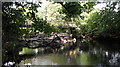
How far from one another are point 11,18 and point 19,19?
0.35 ft

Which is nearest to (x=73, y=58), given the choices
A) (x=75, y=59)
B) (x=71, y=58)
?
(x=71, y=58)

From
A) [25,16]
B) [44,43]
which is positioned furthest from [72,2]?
[44,43]

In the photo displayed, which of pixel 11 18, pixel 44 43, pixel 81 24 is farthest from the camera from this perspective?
pixel 81 24

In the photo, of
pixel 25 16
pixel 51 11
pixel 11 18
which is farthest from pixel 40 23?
pixel 51 11

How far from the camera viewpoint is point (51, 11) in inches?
716

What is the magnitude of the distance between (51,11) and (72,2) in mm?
16171

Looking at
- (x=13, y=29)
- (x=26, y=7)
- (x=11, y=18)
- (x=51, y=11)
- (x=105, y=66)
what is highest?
(x=51, y=11)

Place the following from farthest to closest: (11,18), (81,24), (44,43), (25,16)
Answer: (81,24), (44,43), (25,16), (11,18)

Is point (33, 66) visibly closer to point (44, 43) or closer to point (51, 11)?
point (44, 43)

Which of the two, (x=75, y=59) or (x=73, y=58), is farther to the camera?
(x=73, y=58)

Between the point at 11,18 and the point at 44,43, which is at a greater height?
the point at 11,18

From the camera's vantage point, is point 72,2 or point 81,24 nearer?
point 72,2

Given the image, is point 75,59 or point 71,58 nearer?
point 75,59

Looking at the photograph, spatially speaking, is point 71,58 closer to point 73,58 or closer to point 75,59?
point 73,58
